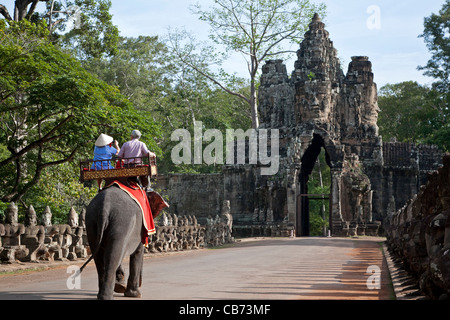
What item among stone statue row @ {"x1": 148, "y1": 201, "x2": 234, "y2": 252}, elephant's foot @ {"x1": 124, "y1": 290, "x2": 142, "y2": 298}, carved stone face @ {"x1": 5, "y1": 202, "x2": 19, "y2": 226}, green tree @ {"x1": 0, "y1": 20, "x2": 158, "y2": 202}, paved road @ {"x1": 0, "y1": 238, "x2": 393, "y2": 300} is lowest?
stone statue row @ {"x1": 148, "y1": 201, "x2": 234, "y2": 252}

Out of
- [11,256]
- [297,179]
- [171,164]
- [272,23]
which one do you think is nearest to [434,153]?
[297,179]

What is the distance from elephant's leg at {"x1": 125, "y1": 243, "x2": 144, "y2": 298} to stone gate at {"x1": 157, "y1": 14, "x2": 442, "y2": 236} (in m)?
28.1

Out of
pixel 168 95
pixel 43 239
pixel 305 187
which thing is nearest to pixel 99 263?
pixel 43 239

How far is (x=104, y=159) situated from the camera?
8992mm

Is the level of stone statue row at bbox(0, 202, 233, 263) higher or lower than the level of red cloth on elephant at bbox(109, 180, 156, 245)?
lower

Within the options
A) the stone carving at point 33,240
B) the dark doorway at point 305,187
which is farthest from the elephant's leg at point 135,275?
the dark doorway at point 305,187

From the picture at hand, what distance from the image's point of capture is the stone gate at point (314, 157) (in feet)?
122

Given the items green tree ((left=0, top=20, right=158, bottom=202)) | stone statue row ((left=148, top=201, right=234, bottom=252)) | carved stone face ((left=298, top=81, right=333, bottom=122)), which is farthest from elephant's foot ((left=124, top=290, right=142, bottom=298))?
carved stone face ((left=298, top=81, right=333, bottom=122))

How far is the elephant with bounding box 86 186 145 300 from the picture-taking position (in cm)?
731

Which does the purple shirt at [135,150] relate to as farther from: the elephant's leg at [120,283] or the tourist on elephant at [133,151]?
the elephant's leg at [120,283]

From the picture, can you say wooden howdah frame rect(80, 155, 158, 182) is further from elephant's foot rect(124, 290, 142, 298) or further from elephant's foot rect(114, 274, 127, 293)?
elephant's foot rect(124, 290, 142, 298)
